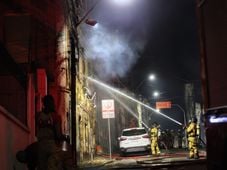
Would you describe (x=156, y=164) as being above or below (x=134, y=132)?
below

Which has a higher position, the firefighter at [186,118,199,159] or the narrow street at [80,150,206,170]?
the firefighter at [186,118,199,159]

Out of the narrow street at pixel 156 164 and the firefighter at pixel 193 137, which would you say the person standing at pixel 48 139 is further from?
the firefighter at pixel 193 137

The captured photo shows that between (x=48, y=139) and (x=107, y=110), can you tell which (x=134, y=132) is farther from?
(x=48, y=139)

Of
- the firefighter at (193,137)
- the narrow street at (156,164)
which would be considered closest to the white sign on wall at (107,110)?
the narrow street at (156,164)

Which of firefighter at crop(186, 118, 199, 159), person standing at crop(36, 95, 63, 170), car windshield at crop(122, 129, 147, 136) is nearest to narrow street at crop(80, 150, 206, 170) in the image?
firefighter at crop(186, 118, 199, 159)

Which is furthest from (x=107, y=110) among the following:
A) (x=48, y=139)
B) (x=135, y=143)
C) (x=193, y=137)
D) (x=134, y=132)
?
(x=48, y=139)

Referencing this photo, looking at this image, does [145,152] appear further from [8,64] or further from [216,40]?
[216,40]

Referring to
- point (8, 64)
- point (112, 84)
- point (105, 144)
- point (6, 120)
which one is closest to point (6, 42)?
point (8, 64)

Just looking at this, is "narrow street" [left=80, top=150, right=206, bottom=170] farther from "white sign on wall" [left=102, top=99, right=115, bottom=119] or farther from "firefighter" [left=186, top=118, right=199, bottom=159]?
"white sign on wall" [left=102, top=99, right=115, bottom=119]

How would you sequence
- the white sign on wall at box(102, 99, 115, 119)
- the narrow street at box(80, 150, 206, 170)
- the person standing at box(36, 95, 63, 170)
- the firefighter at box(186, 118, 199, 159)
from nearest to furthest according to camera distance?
the person standing at box(36, 95, 63, 170) < the narrow street at box(80, 150, 206, 170) < the firefighter at box(186, 118, 199, 159) < the white sign on wall at box(102, 99, 115, 119)

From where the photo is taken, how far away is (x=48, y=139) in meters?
7.86

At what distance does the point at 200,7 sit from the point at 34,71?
11502mm

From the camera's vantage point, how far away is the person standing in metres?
7.79

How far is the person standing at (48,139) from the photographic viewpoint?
25.5 ft
